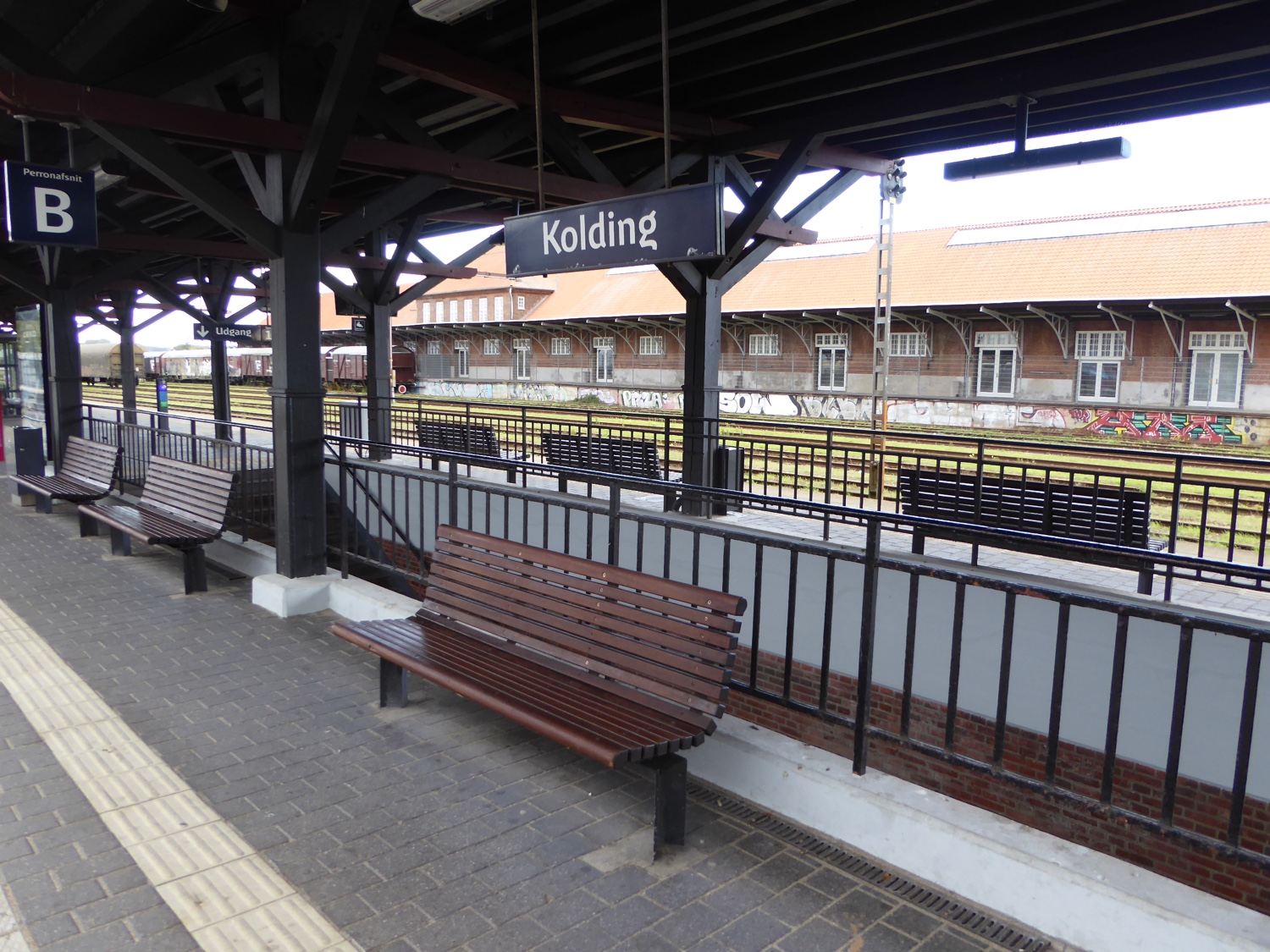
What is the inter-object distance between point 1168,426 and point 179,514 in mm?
22803

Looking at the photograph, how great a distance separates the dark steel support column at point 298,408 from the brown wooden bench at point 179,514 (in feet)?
2.22

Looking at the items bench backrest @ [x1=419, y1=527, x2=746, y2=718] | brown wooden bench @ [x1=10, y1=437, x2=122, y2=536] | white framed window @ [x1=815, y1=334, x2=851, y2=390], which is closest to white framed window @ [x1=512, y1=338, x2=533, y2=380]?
white framed window @ [x1=815, y1=334, x2=851, y2=390]

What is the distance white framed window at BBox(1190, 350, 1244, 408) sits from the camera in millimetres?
20344

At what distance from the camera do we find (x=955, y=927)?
264 cm

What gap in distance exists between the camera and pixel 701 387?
985 centimetres

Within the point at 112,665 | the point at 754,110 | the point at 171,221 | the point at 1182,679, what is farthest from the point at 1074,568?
the point at 171,221

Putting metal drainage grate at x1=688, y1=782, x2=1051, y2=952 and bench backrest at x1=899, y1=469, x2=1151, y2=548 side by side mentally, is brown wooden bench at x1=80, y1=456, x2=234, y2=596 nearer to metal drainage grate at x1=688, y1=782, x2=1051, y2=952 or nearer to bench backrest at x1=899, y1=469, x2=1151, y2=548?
metal drainage grate at x1=688, y1=782, x2=1051, y2=952

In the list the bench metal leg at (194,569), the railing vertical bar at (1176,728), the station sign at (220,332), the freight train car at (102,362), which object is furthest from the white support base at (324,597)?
the freight train car at (102,362)

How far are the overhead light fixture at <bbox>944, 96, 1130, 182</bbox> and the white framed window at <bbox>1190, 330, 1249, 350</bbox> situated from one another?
17.7 metres

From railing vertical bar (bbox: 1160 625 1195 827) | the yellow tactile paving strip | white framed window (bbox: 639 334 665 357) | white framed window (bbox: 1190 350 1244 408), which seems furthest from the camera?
white framed window (bbox: 639 334 665 357)

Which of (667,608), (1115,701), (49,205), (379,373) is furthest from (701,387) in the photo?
(1115,701)

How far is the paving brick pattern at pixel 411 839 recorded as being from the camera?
260 centimetres

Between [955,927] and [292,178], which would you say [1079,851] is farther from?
[292,178]

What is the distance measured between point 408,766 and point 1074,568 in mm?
6580
